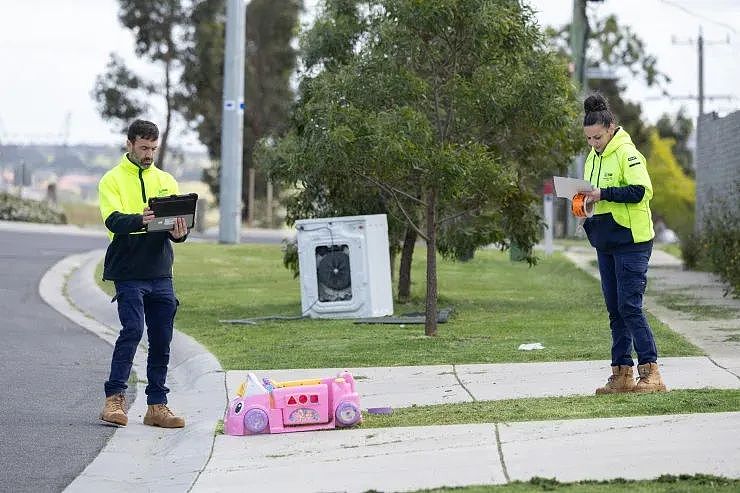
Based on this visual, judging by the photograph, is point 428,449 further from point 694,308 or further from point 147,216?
point 694,308

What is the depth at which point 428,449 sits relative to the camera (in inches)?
316

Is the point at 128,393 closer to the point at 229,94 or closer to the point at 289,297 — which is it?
the point at 289,297

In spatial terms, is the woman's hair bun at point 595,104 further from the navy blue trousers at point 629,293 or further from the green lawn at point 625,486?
the green lawn at point 625,486

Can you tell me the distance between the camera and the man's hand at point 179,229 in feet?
30.1

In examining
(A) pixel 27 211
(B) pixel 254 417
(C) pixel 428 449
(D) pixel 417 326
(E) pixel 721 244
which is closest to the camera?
(C) pixel 428 449

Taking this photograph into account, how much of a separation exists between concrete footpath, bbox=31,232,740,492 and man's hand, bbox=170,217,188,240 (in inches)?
47.1

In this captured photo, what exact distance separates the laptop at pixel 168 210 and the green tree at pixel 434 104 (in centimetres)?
395

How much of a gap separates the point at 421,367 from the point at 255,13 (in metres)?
44.2

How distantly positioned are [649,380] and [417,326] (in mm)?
5184

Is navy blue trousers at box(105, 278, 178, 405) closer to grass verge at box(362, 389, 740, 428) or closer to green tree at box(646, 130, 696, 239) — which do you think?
grass verge at box(362, 389, 740, 428)

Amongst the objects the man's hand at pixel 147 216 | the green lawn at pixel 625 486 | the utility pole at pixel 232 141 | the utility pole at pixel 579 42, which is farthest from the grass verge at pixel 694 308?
the utility pole at pixel 579 42

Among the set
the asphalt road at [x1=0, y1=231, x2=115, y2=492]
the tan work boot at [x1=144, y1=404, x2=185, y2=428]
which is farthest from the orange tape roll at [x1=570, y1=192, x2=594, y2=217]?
the asphalt road at [x1=0, y1=231, x2=115, y2=492]

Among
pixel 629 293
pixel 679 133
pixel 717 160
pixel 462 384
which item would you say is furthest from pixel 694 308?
pixel 679 133

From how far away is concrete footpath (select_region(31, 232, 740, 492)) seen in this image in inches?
291
